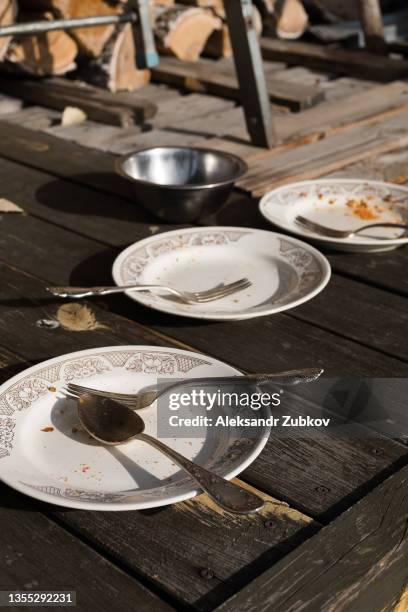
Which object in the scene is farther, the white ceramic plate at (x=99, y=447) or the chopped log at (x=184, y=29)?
the chopped log at (x=184, y=29)

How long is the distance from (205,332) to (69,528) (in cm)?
50

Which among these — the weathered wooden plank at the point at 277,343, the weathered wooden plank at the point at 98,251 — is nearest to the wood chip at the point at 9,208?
the weathered wooden plank at the point at 98,251

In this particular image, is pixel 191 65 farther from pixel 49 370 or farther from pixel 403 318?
pixel 49 370

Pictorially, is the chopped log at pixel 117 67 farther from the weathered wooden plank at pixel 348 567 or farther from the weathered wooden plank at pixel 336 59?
the weathered wooden plank at pixel 348 567

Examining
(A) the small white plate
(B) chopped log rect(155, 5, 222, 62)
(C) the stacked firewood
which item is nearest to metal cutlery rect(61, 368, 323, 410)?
(A) the small white plate

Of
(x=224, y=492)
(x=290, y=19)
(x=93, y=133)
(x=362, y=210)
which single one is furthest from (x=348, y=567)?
(x=290, y=19)

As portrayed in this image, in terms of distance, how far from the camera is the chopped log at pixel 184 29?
336cm

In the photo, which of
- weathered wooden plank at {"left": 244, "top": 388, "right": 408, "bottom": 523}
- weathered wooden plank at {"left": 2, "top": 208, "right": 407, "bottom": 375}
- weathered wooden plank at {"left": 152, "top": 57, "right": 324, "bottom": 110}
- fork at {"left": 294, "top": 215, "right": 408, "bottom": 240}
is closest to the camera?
weathered wooden plank at {"left": 244, "top": 388, "right": 408, "bottom": 523}

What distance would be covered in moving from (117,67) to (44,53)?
26 cm

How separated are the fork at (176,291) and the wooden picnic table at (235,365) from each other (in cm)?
4

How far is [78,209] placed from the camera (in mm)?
1922

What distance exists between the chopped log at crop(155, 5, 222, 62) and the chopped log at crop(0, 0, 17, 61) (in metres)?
0.62

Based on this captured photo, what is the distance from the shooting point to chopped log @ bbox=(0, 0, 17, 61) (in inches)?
114

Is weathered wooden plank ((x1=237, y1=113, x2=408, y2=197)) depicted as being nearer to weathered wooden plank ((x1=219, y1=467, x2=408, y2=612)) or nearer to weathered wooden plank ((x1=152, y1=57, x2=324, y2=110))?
weathered wooden plank ((x1=152, y1=57, x2=324, y2=110))
